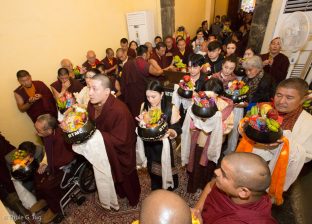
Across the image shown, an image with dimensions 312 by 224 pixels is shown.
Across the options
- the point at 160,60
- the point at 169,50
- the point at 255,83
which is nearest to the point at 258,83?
the point at 255,83

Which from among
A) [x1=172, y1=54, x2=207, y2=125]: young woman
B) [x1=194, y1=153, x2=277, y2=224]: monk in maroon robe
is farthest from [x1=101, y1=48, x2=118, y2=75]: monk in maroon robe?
[x1=194, y1=153, x2=277, y2=224]: monk in maroon robe

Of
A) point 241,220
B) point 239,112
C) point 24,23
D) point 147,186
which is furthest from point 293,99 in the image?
point 24,23

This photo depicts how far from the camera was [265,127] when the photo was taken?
6.19 ft

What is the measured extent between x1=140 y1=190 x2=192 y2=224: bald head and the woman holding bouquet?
4.06ft

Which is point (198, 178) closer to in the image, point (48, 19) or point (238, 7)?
point (48, 19)

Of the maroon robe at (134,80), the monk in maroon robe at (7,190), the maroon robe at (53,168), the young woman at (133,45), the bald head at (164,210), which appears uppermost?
the young woman at (133,45)

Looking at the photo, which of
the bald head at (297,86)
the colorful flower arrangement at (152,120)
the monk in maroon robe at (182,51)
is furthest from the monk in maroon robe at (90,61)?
the bald head at (297,86)

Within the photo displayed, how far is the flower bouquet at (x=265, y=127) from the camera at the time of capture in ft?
6.10

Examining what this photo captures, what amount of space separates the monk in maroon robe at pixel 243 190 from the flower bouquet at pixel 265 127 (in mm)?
620

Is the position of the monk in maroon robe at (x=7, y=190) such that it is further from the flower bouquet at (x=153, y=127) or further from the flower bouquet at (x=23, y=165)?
the flower bouquet at (x=153, y=127)

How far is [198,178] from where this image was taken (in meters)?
2.99

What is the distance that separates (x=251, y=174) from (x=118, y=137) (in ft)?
5.54

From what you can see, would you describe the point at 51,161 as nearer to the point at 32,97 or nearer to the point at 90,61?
the point at 32,97

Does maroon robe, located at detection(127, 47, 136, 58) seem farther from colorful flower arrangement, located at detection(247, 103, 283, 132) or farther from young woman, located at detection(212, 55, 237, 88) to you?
colorful flower arrangement, located at detection(247, 103, 283, 132)
